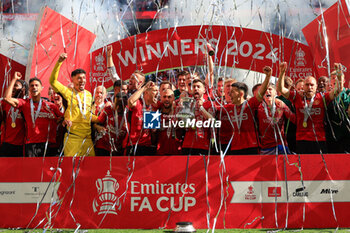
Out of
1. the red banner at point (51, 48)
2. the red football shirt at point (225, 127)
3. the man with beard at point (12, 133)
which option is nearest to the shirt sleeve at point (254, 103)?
the red football shirt at point (225, 127)

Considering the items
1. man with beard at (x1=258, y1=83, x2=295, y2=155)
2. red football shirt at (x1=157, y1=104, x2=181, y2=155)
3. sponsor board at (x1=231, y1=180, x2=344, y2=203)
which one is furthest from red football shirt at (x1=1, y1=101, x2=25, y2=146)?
man with beard at (x1=258, y1=83, x2=295, y2=155)

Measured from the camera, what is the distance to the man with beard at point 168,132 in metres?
4.57

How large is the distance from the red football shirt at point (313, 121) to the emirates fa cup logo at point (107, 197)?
1.98 meters

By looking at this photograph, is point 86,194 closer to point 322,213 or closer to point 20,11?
point 322,213

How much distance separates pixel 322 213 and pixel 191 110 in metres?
1.63

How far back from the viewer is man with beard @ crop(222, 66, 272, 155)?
14.4 ft

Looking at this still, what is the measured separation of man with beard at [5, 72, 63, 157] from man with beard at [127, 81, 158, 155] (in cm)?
94

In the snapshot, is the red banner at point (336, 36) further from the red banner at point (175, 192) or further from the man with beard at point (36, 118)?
the man with beard at point (36, 118)

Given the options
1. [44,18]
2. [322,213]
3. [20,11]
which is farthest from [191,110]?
[20,11]

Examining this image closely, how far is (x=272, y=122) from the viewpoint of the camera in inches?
177

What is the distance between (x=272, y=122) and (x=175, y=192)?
4.19ft

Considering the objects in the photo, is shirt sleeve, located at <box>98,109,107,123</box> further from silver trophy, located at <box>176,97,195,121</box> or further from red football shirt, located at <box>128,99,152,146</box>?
silver trophy, located at <box>176,97,195,121</box>

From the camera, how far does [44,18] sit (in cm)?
659

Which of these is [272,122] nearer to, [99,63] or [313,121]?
[313,121]
